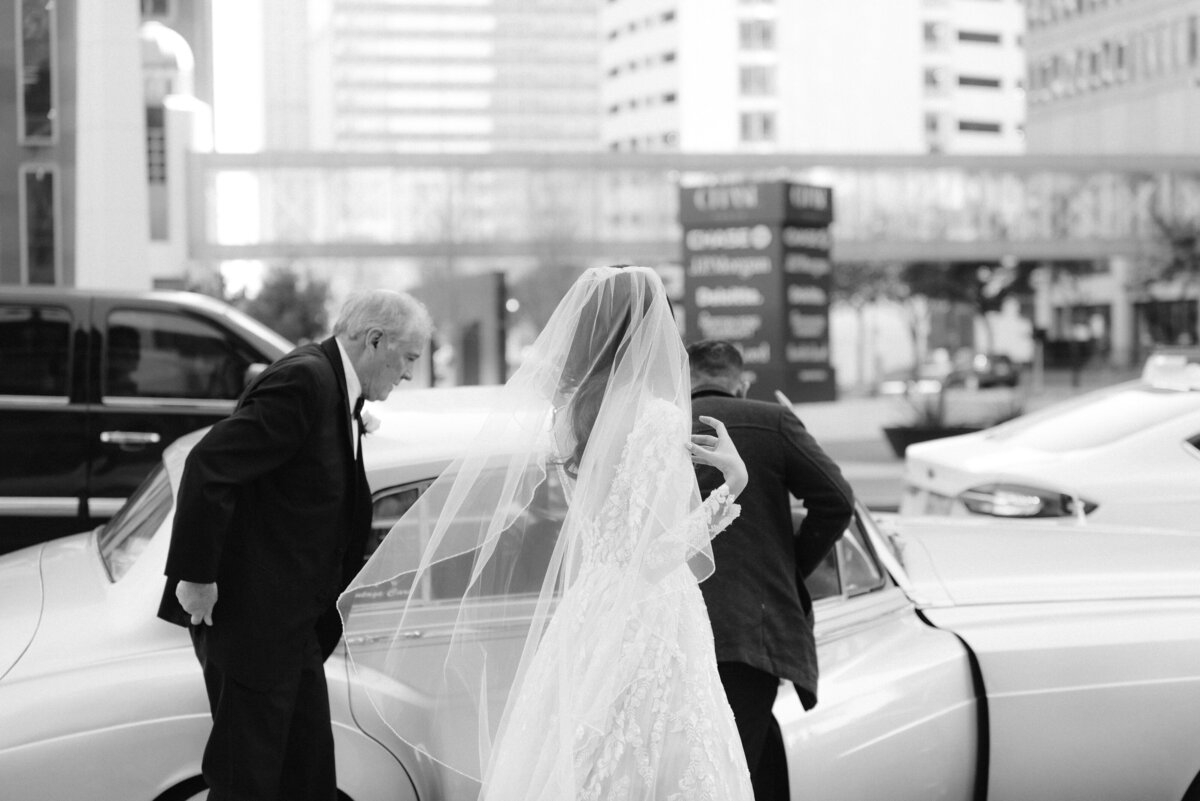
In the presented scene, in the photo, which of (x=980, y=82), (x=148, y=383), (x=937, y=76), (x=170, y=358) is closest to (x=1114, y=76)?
(x=937, y=76)

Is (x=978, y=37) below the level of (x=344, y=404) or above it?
above

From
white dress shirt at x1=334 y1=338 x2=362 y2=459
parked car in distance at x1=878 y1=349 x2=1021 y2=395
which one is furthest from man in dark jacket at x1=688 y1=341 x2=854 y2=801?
parked car in distance at x1=878 y1=349 x2=1021 y2=395

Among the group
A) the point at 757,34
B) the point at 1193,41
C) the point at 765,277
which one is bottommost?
the point at 765,277

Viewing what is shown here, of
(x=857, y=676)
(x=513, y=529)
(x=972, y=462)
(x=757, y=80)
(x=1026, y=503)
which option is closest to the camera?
(x=513, y=529)

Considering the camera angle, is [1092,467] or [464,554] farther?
[1092,467]

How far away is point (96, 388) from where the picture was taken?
782 centimetres

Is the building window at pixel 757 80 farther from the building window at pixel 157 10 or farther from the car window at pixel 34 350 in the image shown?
the car window at pixel 34 350

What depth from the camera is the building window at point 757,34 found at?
114m

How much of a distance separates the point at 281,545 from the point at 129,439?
4.69 m

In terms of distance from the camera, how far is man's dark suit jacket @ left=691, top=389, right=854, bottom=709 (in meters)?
3.54

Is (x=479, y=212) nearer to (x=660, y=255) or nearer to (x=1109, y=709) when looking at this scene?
(x=660, y=255)

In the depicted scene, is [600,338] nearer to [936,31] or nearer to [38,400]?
[38,400]

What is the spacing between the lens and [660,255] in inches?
2227

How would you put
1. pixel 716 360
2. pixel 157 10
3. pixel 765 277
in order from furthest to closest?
pixel 157 10
pixel 765 277
pixel 716 360
